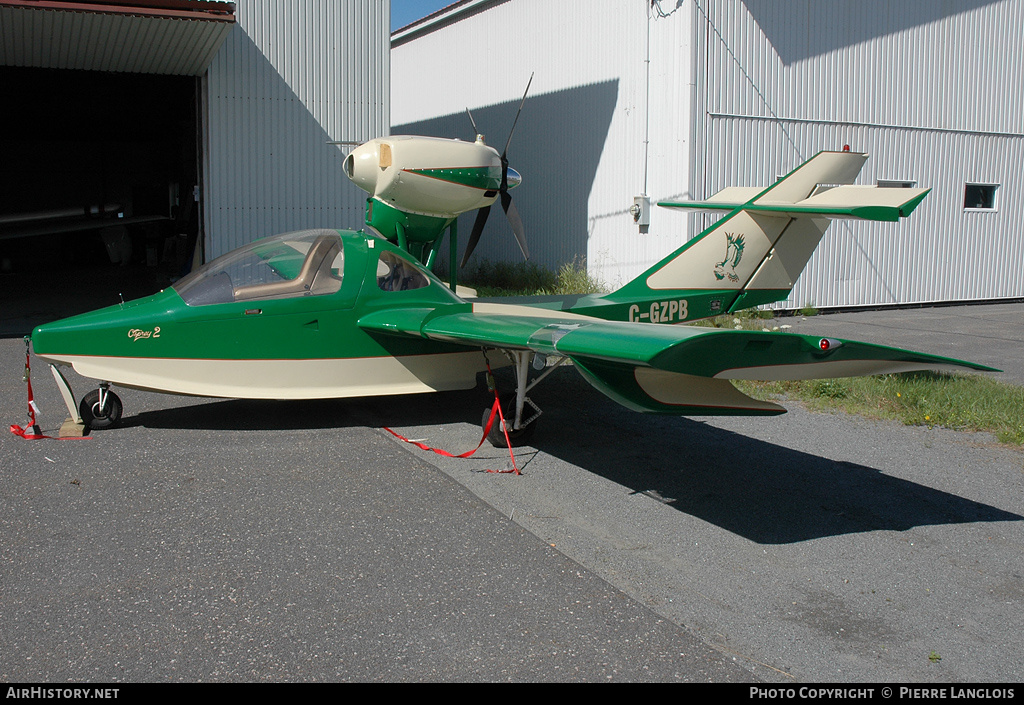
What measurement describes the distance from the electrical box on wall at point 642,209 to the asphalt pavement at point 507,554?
743 cm

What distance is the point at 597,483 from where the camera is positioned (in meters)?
5.53

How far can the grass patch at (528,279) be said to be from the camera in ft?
50.4

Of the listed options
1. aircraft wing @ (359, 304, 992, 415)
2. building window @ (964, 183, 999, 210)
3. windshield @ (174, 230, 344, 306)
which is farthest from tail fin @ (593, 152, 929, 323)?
building window @ (964, 183, 999, 210)

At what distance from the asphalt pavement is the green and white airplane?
494 mm

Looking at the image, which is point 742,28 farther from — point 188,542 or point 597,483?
point 188,542

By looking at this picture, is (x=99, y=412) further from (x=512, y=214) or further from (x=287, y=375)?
(x=512, y=214)

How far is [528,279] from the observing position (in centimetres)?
1700

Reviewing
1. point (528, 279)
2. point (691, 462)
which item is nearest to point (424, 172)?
point (691, 462)

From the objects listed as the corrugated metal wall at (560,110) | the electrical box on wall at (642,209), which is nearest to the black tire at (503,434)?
the corrugated metal wall at (560,110)

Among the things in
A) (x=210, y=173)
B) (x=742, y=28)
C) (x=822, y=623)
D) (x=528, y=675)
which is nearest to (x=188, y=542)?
(x=528, y=675)

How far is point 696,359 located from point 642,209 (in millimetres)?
10177

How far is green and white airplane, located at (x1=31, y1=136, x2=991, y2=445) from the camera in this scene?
4.87 metres

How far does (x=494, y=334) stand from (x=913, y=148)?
42.4ft

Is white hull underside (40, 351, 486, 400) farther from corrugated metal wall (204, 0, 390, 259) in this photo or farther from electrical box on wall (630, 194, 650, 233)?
corrugated metal wall (204, 0, 390, 259)
